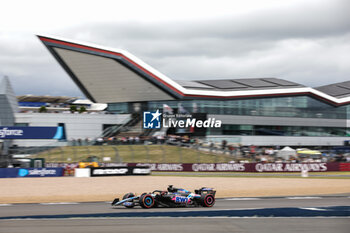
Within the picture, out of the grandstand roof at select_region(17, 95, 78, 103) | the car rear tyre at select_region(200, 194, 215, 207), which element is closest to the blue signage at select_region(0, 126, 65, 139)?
the car rear tyre at select_region(200, 194, 215, 207)

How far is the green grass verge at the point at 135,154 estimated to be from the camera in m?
39.2

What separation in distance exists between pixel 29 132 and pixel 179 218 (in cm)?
2284

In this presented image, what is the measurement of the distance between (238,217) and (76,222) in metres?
5.39

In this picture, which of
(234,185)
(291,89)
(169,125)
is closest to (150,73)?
(169,125)

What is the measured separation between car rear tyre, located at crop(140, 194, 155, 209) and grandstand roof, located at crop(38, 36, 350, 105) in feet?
147

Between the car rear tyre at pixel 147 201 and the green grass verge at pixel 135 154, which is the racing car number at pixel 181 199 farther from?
the green grass verge at pixel 135 154

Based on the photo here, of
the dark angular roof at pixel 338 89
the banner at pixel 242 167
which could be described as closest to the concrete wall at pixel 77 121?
the banner at pixel 242 167

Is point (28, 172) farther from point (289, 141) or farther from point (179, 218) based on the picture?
point (289, 141)

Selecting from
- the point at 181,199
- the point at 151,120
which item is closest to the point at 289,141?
the point at 151,120

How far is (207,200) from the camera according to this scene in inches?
629

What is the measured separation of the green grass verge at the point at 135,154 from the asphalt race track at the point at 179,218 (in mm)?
22906

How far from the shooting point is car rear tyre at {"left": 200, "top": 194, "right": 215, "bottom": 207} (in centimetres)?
1591

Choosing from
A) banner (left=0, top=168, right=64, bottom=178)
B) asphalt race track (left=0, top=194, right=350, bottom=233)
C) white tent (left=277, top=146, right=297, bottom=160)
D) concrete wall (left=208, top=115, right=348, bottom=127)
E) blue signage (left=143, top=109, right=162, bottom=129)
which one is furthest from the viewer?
concrete wall (left=208, top=115, right=348, bottom=127)

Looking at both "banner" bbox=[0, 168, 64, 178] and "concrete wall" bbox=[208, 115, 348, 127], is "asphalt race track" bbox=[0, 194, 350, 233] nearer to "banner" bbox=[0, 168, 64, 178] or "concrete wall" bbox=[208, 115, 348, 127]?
"banner" bbox=[0, 168, 64, 178]
